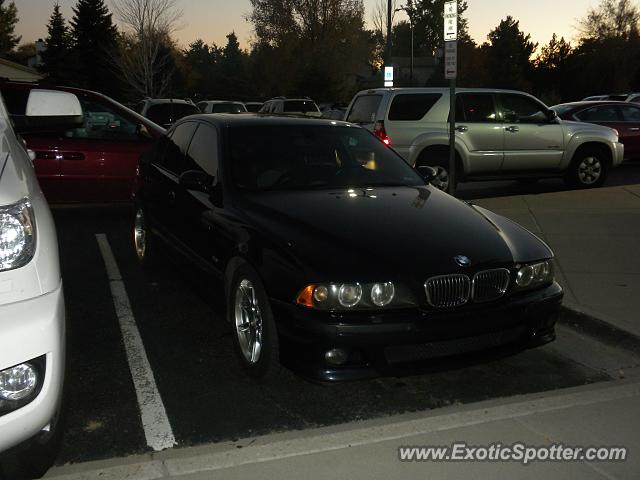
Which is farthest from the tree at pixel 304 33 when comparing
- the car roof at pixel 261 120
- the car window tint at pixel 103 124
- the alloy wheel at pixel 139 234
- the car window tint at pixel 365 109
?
the car roof at pixel 261 120

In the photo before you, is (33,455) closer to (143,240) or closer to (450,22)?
(143,240)

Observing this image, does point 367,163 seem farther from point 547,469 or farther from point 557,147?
point 557,147

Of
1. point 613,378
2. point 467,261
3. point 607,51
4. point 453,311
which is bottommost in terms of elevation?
point 613,378

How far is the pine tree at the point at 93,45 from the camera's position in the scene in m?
54.8

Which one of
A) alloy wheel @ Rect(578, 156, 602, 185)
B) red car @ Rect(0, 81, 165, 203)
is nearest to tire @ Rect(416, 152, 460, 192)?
alloy wheel @ Rect(578, 156, 602, 185)

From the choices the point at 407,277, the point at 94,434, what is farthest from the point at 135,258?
the point at 407,277

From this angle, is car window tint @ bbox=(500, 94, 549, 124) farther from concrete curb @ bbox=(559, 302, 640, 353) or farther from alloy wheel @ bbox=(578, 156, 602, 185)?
concrete curb @ bbox=(559, 302, 640, 353)

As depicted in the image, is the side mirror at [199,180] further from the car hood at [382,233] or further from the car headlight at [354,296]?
the car headlight at [354,296]

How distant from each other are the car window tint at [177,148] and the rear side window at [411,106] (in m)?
5.38

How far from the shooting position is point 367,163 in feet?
16.9

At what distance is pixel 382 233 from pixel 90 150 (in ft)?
19.0

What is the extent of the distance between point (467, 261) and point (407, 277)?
15.9 inches

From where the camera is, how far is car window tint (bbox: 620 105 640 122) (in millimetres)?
15156

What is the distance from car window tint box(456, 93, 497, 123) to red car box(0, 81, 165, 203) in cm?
487
